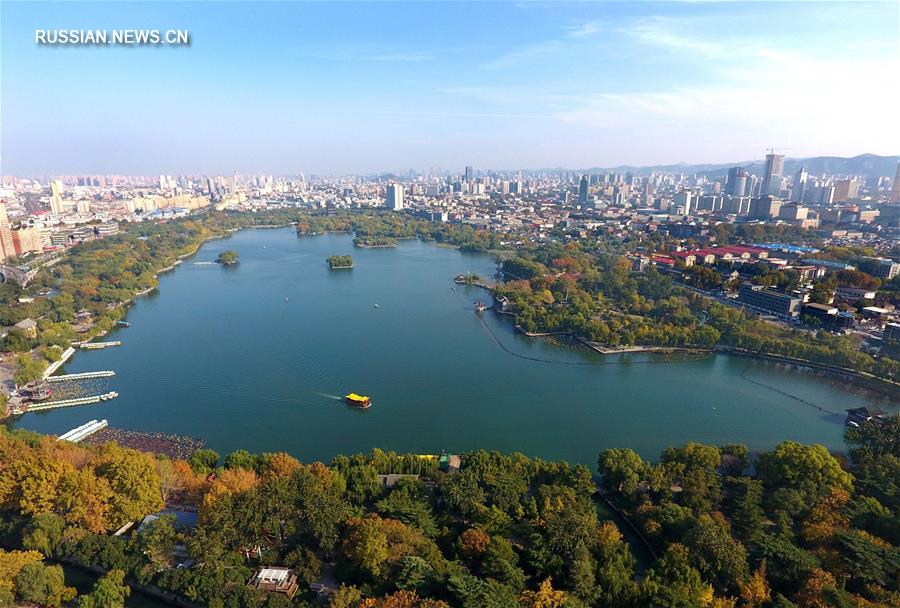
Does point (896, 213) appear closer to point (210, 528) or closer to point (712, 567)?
point (712, 567)

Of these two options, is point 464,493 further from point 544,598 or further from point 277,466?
point 277,466

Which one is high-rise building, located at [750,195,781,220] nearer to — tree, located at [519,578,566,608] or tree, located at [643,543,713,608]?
tree, located at [643,543,713,608]

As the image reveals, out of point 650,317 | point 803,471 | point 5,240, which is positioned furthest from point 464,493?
point 5,240

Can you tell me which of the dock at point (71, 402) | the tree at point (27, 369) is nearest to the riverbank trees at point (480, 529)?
the dock at point (71, 402)

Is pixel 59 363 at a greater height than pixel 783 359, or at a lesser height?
lesser

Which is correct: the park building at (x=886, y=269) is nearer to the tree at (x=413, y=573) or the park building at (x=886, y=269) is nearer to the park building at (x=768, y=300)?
the park building at (x=768, y=300)
